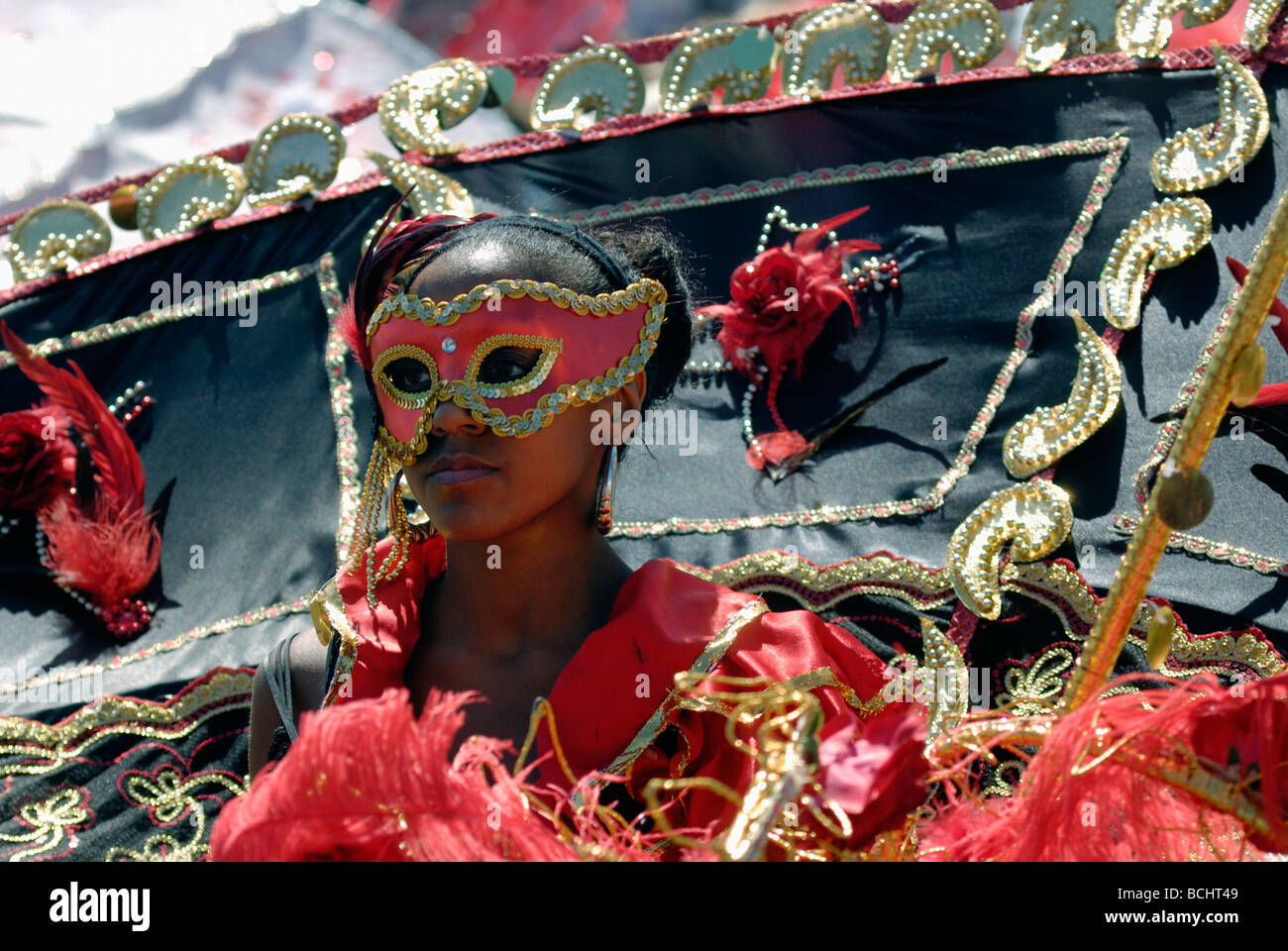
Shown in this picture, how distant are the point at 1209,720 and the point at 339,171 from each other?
2488 mm

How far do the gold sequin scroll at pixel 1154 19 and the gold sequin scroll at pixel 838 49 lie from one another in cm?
48

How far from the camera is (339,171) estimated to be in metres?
3.16

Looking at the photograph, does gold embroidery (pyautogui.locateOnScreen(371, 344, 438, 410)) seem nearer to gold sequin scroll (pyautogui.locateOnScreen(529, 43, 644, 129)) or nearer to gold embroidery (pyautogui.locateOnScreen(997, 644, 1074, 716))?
gold embroidery (pyautogui.locateOnScreen(997, 644, 1074, 716))

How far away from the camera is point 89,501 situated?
2.76 m

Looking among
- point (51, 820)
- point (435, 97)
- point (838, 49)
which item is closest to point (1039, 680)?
point (838, 49)

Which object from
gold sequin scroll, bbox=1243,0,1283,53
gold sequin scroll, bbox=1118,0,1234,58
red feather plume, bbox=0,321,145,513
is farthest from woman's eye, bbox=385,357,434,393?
gold sequin scroll, bbox=1243,0,1283,53

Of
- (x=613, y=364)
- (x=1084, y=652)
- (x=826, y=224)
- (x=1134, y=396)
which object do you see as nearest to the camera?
(x=1084, y=652)

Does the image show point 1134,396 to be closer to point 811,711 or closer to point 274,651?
point 811,711

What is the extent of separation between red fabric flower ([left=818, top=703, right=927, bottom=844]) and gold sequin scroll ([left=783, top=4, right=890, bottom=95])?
1932 millimetres

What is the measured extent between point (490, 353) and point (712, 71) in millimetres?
1452

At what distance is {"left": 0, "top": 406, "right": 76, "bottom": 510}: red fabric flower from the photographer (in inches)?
106

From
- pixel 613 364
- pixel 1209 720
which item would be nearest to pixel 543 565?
pixel 613 364
